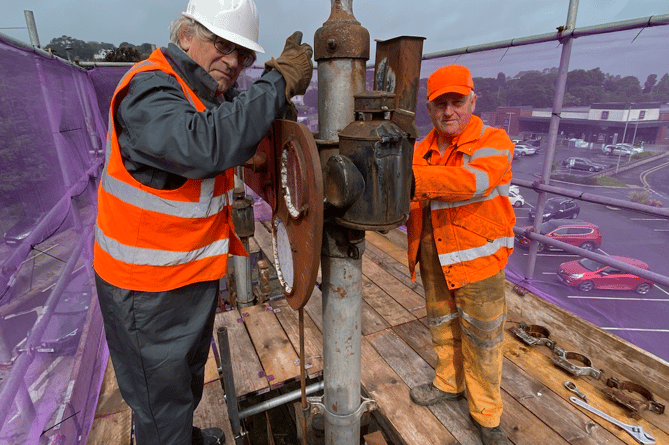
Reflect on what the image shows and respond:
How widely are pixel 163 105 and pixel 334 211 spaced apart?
675 mm

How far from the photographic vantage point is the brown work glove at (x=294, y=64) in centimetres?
128

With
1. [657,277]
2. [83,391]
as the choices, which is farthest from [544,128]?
[83,391]

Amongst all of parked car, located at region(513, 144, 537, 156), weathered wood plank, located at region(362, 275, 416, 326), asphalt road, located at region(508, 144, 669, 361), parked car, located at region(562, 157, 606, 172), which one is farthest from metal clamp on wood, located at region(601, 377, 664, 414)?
parked car, located at region(513, 144, 537, 156)

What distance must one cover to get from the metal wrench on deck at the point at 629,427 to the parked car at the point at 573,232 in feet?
4.27

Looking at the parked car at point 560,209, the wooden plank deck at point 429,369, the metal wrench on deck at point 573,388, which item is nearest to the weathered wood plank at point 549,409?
the wooden plank deck at point 429,369

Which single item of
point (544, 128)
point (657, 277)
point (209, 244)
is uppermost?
point (544, 128)

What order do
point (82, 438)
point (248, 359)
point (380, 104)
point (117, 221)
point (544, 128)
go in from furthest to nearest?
point (544, 128) → point (248, 359) → point (82, 438) → point (117, 221) → point (380, 104)

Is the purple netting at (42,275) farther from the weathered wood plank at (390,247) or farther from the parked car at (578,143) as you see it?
the parked car at (578,143)

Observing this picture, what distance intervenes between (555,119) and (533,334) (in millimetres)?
1890

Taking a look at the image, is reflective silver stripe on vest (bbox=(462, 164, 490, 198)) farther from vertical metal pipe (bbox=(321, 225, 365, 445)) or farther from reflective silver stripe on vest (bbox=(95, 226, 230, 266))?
reflective silver stripe on vest (bbox=(95, 226, 230, 266))

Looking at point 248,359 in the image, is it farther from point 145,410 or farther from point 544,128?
point 544,128

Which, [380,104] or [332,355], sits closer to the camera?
[380,104]

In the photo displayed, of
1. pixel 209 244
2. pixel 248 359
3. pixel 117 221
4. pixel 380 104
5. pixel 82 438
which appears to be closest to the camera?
pixel 380 104

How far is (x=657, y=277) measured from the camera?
2.52 meters
